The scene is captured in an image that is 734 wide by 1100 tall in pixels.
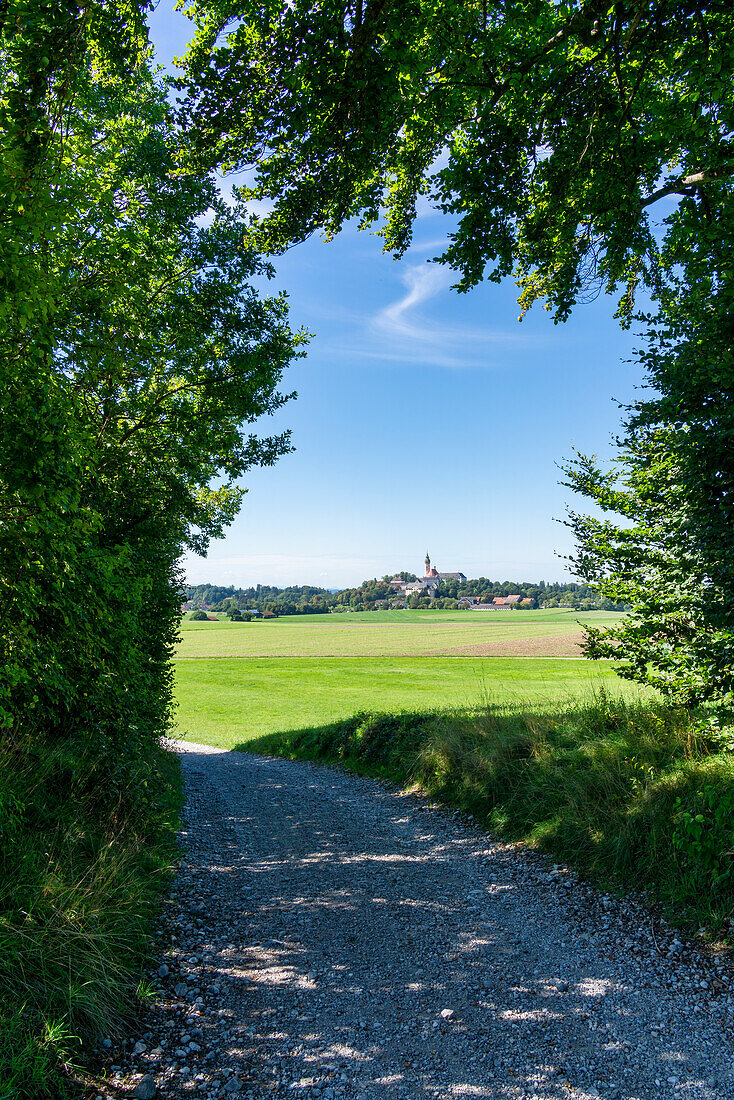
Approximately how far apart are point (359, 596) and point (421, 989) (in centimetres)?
15479

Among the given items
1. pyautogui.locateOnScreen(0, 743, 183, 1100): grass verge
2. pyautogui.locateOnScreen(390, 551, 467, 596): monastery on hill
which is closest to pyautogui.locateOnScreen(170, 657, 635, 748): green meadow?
pyautogui.locateOnScreen(0, 743, 183, 1100): grass verge

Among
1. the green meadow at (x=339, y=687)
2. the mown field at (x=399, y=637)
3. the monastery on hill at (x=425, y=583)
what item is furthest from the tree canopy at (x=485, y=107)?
the monastery on hill at (x=425, y=583)

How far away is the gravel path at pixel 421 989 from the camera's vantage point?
10.8 feet

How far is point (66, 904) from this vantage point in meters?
4.18

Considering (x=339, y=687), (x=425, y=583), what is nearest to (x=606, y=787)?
(x=339, y=687)

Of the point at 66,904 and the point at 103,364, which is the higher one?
the point at 103,364

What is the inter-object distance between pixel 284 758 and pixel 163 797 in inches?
279

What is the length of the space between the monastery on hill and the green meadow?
11826 centimetres

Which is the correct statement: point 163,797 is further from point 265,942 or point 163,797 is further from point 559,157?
point 559,157

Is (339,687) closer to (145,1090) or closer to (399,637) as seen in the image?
(145,1090)

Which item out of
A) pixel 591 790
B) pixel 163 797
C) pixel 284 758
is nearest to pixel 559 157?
pixel 591 790

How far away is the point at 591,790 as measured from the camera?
652cm

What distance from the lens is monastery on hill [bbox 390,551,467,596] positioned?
173500 mm

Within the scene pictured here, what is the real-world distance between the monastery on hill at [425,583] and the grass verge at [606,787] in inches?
6172
